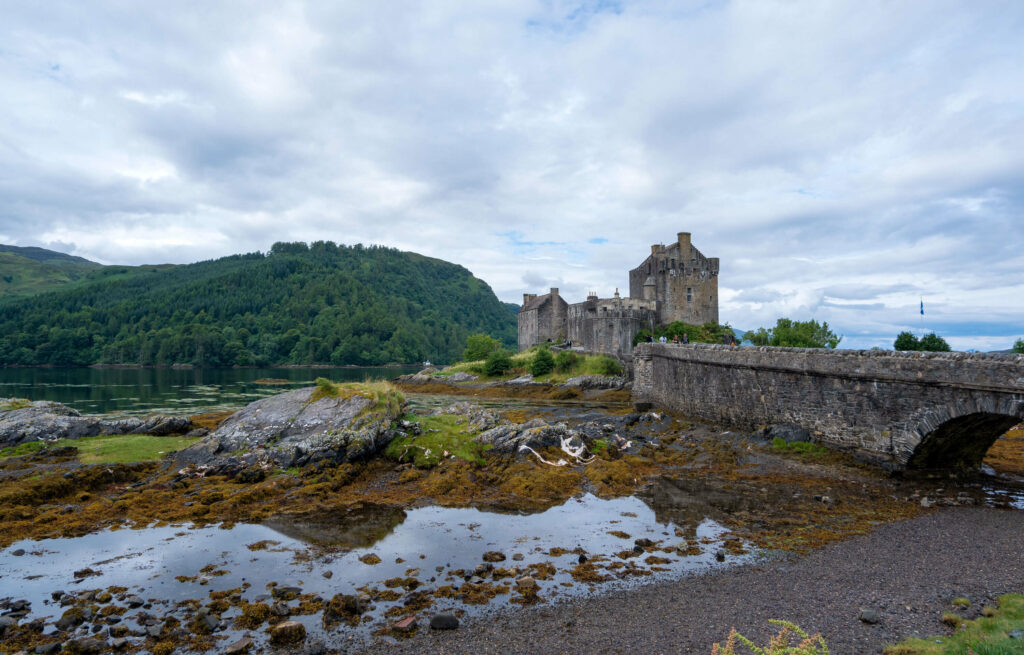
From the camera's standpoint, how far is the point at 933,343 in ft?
106

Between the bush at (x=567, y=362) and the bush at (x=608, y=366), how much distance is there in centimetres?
301

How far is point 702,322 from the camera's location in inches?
2176

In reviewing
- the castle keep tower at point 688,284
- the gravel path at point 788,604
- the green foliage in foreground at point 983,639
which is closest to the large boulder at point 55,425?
the gravel path at point 788,604

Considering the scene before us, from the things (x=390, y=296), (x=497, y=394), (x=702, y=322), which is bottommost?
(x=497, y=394)

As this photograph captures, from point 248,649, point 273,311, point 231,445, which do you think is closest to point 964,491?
point 248,649

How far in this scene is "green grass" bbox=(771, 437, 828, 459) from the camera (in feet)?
61.5

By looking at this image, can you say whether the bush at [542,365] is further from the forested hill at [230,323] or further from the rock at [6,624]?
the forested hill at [230,323]

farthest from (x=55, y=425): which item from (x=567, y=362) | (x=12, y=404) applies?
(x=567, y=362)

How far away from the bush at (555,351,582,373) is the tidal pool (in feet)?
135

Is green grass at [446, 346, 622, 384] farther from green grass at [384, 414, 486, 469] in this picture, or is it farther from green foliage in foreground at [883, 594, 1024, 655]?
green foliage in foreground at [883, 594, 1024, 655]

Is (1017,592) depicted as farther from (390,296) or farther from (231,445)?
(390,296)

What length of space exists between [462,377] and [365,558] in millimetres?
53285

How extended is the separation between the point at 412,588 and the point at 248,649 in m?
2.91

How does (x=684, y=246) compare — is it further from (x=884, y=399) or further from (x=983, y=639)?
(x=983, y=639)
